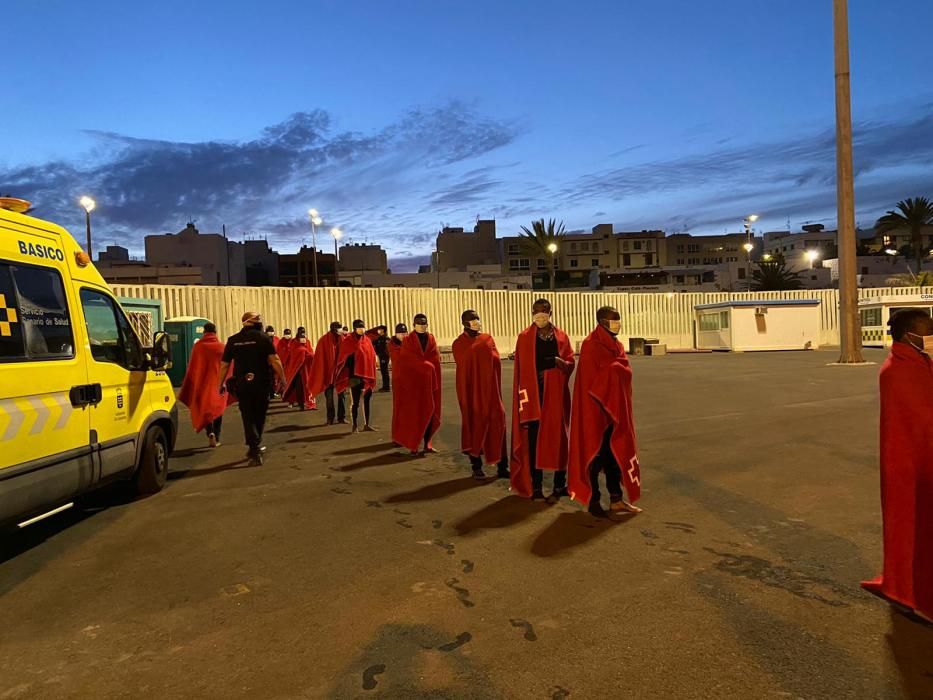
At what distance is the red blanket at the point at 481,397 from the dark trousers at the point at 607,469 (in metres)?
1.75

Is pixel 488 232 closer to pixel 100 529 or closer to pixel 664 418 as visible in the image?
pixel 664 418

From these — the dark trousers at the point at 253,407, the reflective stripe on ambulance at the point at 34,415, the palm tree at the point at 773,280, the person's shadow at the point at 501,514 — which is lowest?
the person's shadow at the point at 501,514

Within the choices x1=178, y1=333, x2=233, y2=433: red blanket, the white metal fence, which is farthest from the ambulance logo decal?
the white metal fence

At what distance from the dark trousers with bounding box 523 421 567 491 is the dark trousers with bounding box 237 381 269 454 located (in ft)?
12.5

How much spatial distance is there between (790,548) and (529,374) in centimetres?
264

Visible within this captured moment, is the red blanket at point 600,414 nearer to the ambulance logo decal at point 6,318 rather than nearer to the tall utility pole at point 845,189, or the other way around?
the ambulance logo decal at point 6,318

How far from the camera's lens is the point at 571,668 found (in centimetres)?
322

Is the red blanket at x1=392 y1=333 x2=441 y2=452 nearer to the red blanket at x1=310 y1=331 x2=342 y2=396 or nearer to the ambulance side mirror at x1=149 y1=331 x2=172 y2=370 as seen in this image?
the ambulance side mirror at x1=149 y1=331 x2=172 y2=370

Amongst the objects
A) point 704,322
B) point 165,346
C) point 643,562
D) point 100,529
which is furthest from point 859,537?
point 704,322

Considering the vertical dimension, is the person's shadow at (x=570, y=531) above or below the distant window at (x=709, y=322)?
below

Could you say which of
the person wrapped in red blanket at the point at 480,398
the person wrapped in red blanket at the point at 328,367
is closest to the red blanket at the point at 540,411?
the person wrapped in red blanket at the point at 480,398

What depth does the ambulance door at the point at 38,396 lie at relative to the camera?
466cm

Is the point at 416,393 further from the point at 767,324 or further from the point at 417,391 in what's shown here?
the point at 767,324

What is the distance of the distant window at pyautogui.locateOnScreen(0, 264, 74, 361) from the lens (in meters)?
4.78
